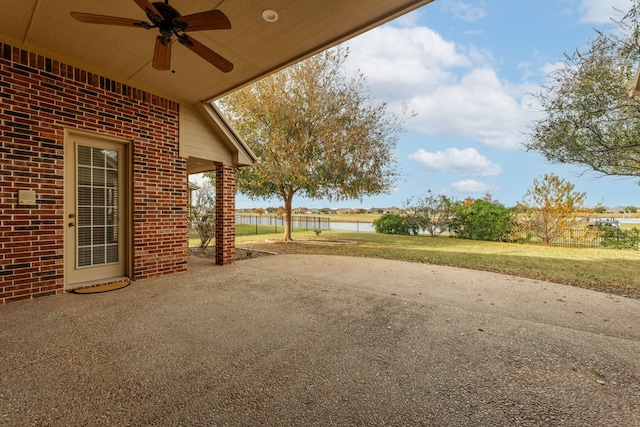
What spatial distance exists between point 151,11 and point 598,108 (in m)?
8.86

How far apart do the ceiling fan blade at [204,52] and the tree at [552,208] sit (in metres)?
12.1

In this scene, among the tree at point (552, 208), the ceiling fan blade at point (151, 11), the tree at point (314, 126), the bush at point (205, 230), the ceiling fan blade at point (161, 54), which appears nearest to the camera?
the ceiling fan blade at point (151, 11)

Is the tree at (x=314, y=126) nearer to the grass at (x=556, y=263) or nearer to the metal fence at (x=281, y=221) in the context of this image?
the grass at (x=556, y=263)

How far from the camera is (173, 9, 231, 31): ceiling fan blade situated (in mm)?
2566

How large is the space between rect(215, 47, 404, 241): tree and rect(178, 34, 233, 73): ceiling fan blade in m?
6.17

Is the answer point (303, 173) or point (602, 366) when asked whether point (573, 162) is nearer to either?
point (602, 366)

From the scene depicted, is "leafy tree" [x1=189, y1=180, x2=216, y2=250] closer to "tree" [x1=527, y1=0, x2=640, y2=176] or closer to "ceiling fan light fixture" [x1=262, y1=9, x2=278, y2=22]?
"ceiling fan light fixture" [x1=262, y1=9, x2=278, y2=22]

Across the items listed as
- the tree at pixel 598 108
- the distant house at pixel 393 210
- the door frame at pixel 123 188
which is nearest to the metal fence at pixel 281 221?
the distant house at pixel 393 210

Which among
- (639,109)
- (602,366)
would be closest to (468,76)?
(639,109)

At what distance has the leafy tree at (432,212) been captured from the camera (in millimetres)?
13664

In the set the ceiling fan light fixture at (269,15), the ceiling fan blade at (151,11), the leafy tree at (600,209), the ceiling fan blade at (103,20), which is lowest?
the leafy tree at (600,209)

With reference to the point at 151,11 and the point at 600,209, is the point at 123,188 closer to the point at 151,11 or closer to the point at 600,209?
the point at 151,11

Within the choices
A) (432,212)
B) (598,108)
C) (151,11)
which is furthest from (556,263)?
(151,11)

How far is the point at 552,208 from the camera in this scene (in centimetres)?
1050
